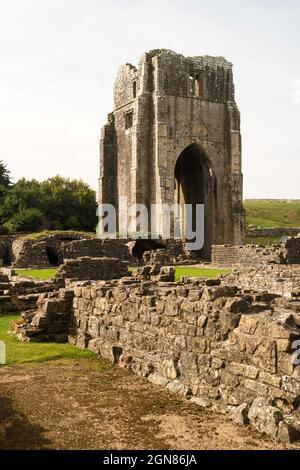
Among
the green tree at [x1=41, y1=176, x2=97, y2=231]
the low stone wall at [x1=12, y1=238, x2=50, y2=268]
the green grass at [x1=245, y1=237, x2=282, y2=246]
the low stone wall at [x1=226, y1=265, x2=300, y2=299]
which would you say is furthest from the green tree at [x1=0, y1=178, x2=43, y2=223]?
the low stone wall at [x1=226, y1=265, x2=300, y2=299]

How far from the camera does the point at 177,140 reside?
40375mm

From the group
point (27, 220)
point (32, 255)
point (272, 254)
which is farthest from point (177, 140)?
point (272, 254)

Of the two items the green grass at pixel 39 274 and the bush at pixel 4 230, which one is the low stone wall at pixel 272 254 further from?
the bush at pixel 4 230

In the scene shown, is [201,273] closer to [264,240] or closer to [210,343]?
[210,343]

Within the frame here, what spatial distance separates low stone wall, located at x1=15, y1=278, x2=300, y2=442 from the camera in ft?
18.9

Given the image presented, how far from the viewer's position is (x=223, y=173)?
42938 mm

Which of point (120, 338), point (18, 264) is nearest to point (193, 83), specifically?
point (18, 264)

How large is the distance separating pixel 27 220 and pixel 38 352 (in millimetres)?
34425

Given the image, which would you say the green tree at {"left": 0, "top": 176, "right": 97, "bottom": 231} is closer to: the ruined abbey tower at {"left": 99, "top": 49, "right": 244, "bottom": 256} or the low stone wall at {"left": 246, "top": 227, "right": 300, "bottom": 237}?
the ruined abbey tower at {"left": 99, "top": 49, "right": 244, "bottom": 256}

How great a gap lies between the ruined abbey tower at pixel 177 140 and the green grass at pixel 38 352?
92.1 ft

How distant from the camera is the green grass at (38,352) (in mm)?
9312

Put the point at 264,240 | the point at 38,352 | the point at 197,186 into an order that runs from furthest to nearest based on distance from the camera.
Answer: the point at 264,240
the point at 197,186
the point at 38,352

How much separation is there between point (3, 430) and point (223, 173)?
38.4 meters
